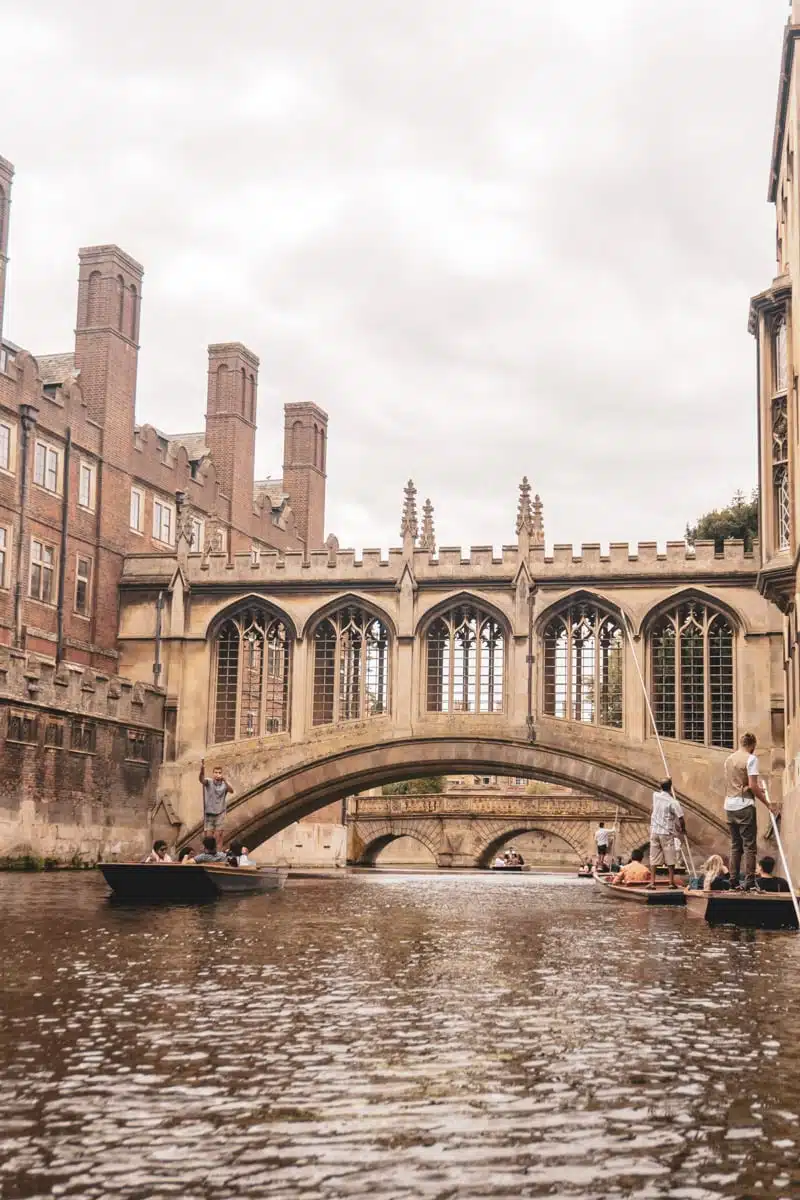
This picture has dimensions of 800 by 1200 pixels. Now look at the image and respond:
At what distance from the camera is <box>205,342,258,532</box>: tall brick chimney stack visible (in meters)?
50.1

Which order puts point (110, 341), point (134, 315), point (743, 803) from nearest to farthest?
point (743, 803) < point (110, 341) < point (134, 315)

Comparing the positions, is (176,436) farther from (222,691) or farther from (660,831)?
(660,831)

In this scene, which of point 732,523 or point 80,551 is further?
point 732,523

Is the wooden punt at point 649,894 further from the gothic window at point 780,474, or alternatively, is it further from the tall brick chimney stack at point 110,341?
the tall brick chimney stack at point 110,341

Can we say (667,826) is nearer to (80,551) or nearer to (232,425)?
(80,551)

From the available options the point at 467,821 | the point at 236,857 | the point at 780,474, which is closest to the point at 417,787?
the point at 467,821

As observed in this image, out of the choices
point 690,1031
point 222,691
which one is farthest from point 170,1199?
point 222,691

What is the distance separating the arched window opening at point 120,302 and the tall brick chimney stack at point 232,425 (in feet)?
27.0

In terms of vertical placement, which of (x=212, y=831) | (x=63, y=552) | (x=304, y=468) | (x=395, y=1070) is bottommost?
(x=395, y=1070)

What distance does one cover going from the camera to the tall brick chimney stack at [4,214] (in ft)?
123

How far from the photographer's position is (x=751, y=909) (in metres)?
16.8

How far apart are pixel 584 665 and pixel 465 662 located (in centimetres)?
295

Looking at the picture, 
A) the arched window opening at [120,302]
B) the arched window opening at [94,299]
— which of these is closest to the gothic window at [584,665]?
the arched window opening at [120,302]

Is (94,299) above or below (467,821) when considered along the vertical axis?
above
